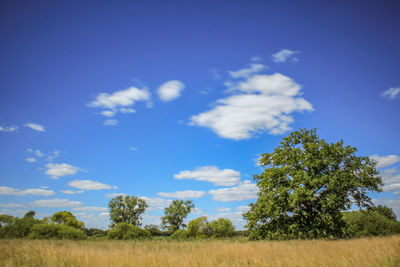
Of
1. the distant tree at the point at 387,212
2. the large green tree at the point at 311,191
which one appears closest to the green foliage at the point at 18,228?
the large green tree at the point at 311,191

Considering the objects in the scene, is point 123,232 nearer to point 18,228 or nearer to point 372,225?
point 18,228

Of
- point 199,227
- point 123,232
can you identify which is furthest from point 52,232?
point 199,227

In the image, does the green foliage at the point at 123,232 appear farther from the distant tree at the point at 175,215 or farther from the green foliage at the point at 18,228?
the distant tree at the point at 175,215

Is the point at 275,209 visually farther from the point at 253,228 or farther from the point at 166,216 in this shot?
the point at 166,216

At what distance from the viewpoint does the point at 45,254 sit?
9.01 meters

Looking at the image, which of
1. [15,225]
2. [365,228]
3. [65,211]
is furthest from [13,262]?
[65,211]

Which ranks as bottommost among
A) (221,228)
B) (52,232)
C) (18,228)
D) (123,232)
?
(221,228)

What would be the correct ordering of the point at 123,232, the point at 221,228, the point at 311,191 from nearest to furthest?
the point at 311,191, the point at 123,232, the point at 221,228

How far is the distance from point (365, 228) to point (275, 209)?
3177 centimetres

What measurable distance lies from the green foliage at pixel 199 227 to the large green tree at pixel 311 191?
50603 millimetres

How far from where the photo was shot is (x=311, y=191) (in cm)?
1839

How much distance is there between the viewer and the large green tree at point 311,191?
62.8ft

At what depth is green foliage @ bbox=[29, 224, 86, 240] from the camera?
1992cm

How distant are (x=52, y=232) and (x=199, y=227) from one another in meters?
57.8
